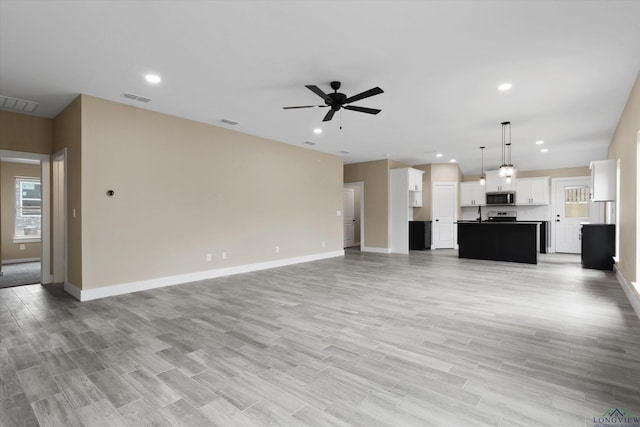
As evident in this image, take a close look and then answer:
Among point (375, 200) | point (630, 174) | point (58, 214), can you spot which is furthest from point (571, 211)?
point (58, 214)

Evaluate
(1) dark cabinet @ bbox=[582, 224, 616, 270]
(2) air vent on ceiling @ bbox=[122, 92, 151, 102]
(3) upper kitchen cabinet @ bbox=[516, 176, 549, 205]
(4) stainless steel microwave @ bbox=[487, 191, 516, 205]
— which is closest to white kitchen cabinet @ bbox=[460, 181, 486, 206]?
(4) stainless steel microwave @ bbox=[487, 191, 516, 205]

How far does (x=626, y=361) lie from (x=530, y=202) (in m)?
8.82

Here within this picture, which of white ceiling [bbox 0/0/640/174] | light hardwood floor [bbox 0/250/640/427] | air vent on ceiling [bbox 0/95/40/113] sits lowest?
light hardwood floor [bbox 0/250/640/427]

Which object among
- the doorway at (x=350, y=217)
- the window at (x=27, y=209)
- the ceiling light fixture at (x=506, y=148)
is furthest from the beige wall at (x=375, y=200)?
the window at (x=27, y=209)

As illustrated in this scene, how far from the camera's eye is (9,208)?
7.64 metres

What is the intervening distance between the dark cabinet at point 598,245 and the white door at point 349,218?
629cm

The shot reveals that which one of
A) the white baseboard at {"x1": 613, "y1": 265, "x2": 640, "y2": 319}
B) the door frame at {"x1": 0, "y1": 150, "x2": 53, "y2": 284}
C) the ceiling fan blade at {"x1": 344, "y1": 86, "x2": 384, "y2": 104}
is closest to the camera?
the ceiling fan blade at {"x1": 344, "y1": 86, "x2": 384, "y2": 104}

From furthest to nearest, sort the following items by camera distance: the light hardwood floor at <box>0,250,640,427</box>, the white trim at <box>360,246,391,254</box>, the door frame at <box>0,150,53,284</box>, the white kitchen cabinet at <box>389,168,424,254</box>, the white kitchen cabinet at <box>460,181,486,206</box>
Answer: the white kitchen cabinet at <box>460,181,486,206</box> → the white trim at <box>360,246,391,254</box> → the white kitchen cabinet at <box>389,168,424,254</box> → the door frame at <box>0,150,53,284</box> → the light hardwood floor at <box>0,250,640,427</box>

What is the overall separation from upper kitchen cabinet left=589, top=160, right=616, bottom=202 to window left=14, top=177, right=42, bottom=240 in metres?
12.6

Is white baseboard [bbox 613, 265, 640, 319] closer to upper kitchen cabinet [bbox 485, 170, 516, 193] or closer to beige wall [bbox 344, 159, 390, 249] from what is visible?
beige wall [bbox 344, 159, 390, 249]

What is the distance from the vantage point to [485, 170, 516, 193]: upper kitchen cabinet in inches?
400

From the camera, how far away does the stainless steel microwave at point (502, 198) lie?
1024cm

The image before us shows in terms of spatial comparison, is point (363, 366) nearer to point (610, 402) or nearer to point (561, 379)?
point (561, 379)

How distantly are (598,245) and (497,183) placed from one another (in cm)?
422
